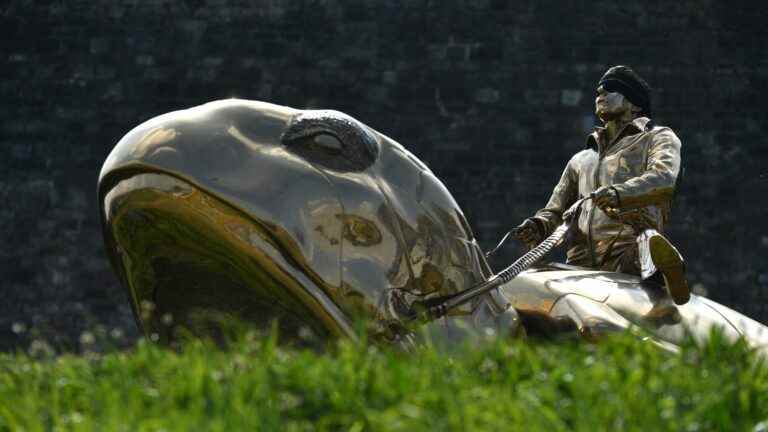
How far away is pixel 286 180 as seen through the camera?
4.24 meters

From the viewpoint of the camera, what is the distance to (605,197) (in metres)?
5.18

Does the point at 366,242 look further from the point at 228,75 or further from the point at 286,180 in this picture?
the point at 228,75

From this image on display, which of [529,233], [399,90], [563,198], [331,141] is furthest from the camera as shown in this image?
[399,90]

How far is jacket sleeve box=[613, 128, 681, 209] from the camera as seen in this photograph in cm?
523

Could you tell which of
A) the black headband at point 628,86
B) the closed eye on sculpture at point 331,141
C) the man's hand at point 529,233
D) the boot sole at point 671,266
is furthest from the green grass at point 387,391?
the black headband at point 628,86

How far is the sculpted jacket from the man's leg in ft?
0.54

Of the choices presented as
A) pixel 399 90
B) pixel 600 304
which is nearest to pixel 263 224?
pixel 600 304

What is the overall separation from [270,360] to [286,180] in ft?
2.69

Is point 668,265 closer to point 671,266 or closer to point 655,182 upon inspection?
point 671,266

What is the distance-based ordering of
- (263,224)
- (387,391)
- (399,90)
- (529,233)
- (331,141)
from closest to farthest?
(387,391) < (263,224) < (331,141) < (529,233) < (399,90)

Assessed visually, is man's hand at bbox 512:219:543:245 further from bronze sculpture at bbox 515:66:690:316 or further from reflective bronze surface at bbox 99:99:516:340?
reflective bronze surface at bbox 99:99:516:340

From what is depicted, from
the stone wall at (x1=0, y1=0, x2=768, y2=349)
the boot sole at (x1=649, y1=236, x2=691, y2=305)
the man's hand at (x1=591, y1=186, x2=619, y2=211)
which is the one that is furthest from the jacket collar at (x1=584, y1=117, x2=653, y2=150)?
the stone wall at (x1=0, y1=0, x2=768, y2=349)

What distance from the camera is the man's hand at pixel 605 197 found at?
5180 mm

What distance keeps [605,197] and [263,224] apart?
1.29 meters
